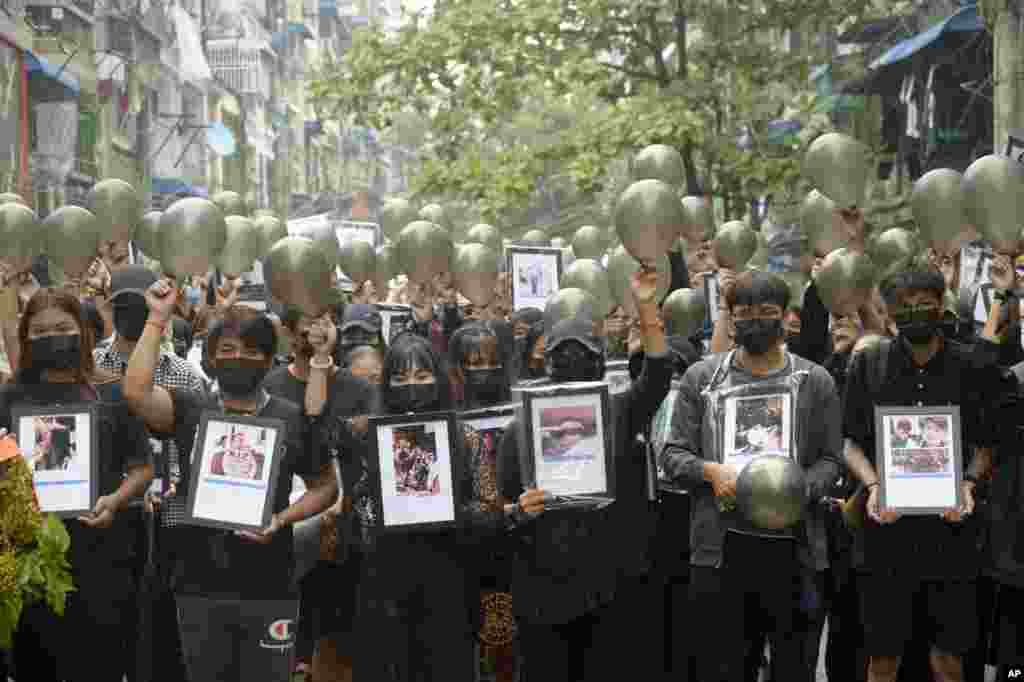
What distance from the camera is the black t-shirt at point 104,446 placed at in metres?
6.56

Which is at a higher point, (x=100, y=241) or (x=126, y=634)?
(x=100, y=241)

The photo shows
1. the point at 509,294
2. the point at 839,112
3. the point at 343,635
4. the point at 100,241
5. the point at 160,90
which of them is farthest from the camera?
the point at 160,90

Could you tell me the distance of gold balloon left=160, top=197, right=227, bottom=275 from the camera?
779 centimetres

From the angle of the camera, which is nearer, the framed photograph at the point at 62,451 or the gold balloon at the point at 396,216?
the framed photograph at the point at 62,451

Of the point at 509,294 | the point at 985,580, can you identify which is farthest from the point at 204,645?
the point at 509,294

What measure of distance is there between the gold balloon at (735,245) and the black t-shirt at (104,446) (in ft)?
14.3

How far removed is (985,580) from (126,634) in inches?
131

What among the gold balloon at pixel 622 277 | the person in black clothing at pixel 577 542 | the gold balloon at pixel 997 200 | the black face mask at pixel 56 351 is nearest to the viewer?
the black face mask at pixel 56 351

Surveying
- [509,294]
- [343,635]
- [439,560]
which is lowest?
[343,635]

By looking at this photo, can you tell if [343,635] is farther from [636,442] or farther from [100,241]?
[100,241]

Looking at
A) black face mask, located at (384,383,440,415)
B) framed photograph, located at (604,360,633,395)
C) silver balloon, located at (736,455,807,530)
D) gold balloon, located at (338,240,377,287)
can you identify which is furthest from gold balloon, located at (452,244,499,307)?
silver balloon, located at (736,455,807,530)

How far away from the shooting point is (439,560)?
21.9 ft

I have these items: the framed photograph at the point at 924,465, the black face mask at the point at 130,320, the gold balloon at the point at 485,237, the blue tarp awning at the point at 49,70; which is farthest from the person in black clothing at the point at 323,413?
the blue tarp awning at the point at 49,70

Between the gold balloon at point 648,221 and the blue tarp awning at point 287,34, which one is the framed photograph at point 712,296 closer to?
the gold balloon at point 648,221
